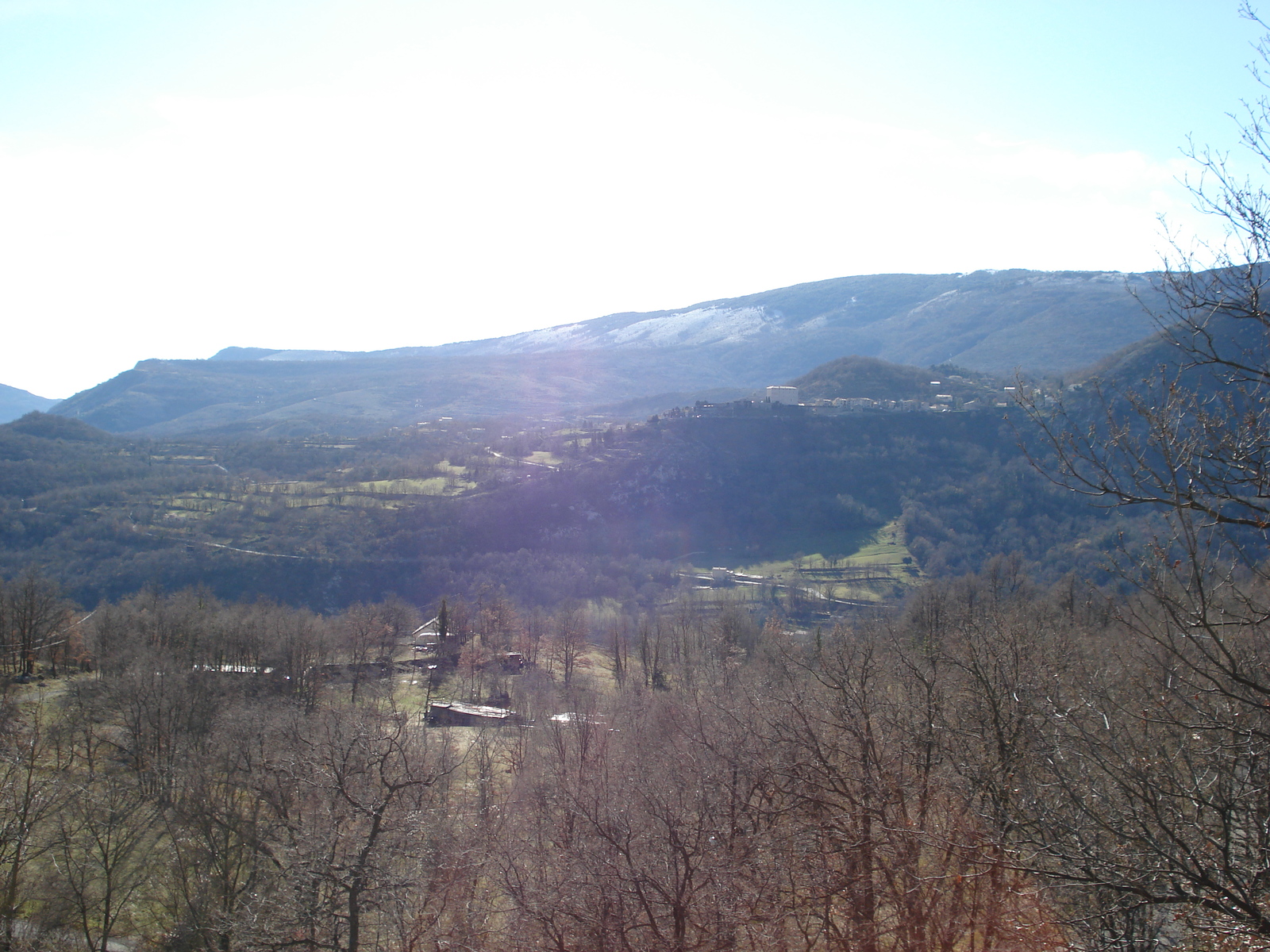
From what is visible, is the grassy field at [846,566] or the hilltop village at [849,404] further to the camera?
the hilltop village at [849,404]

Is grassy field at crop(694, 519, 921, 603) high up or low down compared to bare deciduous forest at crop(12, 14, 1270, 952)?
down

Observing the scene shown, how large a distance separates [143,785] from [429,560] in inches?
2214

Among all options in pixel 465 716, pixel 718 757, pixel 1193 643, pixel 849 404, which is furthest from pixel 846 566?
pixel 1193 643

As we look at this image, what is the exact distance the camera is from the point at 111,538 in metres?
79.9

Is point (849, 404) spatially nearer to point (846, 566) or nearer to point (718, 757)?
point (846, 566)

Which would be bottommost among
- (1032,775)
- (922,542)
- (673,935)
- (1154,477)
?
(922,542)

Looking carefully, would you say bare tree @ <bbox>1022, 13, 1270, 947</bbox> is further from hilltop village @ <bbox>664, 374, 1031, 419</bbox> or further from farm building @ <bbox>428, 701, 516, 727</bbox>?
hilltop village @ <bbox>664, 374, 1031, 419</bbox>

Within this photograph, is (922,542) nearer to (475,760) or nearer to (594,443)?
(594,443)

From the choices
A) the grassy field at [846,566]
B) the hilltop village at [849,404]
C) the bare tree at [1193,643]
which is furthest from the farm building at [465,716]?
the hilltop village at [849,404]

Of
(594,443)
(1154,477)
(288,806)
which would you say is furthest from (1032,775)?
(594,443)

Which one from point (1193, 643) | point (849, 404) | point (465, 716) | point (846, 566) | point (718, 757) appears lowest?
point (846, 566)

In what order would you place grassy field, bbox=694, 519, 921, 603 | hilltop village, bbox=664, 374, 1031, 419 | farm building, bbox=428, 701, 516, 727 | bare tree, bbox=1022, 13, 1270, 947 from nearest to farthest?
bare tree, bbox=1022, 13, 1270, 947 → farm building, bbox=428, 701, 516, 727 → grassy field, bbox=694, 519, 921, 603 → hilltop village, bbox=664, 374, 1031, 419

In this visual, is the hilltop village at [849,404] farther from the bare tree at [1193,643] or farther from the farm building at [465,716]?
the bare tree at [1193,643]

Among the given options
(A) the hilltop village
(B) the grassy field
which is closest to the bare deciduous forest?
(B) the grassy field
